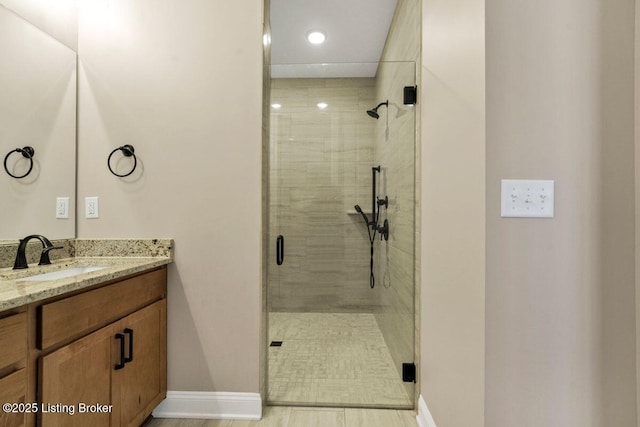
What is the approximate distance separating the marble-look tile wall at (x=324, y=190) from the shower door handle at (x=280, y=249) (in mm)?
35

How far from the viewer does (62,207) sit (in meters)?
1.83

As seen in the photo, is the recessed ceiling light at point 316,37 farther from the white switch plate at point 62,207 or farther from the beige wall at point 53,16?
the white switch plate at point 62,207

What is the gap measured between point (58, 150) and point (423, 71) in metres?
2.08

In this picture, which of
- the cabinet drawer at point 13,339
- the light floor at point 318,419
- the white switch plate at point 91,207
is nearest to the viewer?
the cabinet drawer at point 13,339

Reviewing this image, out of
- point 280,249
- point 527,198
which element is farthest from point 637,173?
point 280,249

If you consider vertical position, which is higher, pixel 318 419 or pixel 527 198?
pixel 527 198

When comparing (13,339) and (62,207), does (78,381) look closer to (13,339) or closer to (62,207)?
(13,339)

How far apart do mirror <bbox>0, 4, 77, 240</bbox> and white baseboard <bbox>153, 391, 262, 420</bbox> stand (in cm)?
112

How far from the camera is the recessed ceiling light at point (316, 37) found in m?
2.88

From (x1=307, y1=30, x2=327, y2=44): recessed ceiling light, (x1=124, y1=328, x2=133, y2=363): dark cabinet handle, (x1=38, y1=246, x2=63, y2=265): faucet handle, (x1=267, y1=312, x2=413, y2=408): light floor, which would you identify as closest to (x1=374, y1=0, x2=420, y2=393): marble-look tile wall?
(x1=267, y1=312, x2=413, y2=408): light floor

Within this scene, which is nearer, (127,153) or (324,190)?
(127,153)

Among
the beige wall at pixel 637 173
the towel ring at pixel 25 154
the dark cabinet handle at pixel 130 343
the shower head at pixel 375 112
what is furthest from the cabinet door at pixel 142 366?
the beige wall at pixel 637 173

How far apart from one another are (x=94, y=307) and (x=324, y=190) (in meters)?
1.40

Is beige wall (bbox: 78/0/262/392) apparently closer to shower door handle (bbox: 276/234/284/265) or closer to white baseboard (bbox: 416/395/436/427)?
shower door handle (bbox: 276/234/284/265)
